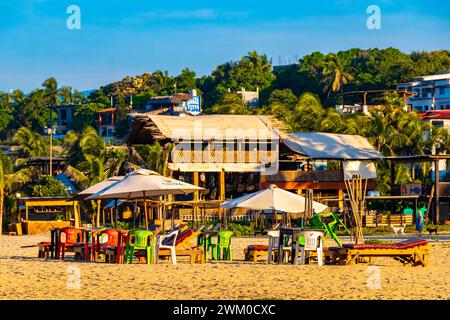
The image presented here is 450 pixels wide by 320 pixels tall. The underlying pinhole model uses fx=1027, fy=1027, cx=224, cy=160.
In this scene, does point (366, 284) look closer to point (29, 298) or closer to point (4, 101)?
point (29, 298)

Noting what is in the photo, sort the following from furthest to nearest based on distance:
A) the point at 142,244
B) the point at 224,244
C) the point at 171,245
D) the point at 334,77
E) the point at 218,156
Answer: the point at 334,77 < the point at 218,156 < the point at 224,244 < the point at 171,245 < the point at 142,244

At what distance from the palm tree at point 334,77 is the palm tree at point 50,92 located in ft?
130

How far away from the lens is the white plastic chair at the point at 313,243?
2173cm

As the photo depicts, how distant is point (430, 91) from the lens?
100500 millimetres

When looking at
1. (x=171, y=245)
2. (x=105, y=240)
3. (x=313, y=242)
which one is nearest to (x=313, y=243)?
(x=313, y=242)

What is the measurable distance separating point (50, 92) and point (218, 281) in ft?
394

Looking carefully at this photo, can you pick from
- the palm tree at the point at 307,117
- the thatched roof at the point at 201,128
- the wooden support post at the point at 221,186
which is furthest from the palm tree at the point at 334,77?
the wooden support post at the point at 221,186

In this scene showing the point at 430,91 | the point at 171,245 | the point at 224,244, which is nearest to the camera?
the point at 171,245

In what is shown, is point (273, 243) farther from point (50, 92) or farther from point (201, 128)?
point (50, 92)

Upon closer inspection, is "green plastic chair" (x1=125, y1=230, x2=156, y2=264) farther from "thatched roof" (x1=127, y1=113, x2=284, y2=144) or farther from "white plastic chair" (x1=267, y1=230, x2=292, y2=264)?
"thatched roof" (x1=127, y1=113, x2=284, y2=144)

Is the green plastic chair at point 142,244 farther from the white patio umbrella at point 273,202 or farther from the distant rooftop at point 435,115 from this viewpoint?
the distant rooftop at point 435,115

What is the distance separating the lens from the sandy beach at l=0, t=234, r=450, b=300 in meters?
16.0

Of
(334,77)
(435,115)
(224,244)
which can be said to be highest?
(334,77)
